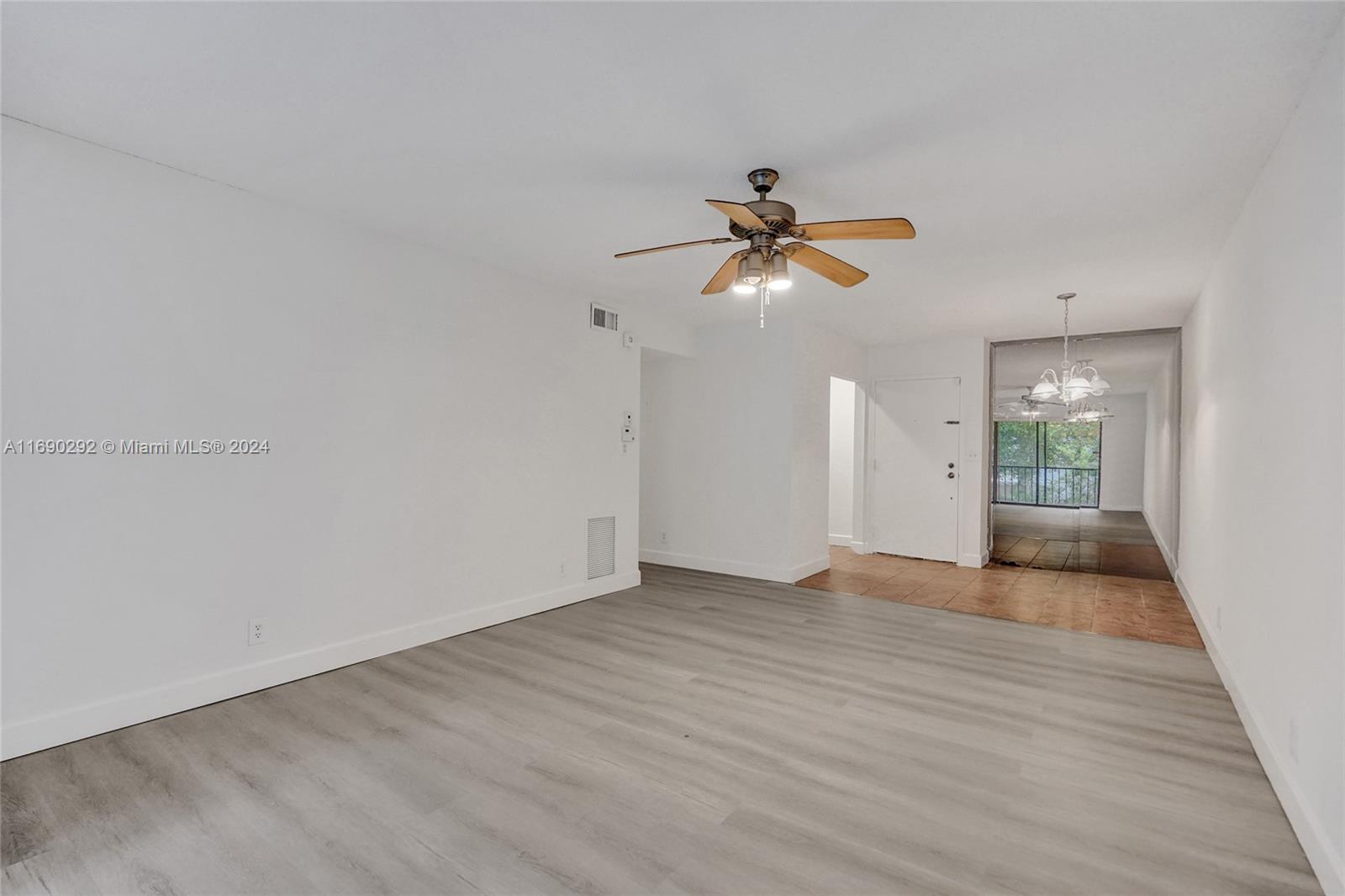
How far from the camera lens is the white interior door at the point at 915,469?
7.15 metres

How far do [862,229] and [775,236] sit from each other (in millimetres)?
431

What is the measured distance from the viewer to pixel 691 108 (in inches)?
93.3

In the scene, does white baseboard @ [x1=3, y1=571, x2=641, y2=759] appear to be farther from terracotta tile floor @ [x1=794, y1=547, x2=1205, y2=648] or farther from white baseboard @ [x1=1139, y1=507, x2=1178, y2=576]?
white baseboard @ [x1=1139, y1=507, x2=1178, y2=576]

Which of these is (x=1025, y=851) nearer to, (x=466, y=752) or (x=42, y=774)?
(x=466, y=752)

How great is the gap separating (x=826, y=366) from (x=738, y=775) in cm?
491

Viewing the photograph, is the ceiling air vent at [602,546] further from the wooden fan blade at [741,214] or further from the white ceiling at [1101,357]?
the white ceiling at [1101,357]

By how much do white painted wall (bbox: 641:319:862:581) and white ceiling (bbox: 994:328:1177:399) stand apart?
249 cm

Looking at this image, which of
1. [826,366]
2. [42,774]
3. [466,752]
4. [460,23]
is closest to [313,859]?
[466,752]

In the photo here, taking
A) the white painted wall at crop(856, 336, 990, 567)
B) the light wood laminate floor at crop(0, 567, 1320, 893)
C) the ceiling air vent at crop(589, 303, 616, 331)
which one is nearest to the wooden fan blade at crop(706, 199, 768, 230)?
the light wood laminate floor at crop(0, 567, 1320, 893)

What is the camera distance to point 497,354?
4523mm

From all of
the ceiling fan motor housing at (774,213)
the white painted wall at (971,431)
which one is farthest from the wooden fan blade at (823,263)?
the white painted wall at (971,431)

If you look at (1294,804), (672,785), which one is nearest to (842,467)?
(1294,804)

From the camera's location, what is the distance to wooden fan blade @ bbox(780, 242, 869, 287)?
305cm

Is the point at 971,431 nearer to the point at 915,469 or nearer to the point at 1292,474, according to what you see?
the point at 915,469
